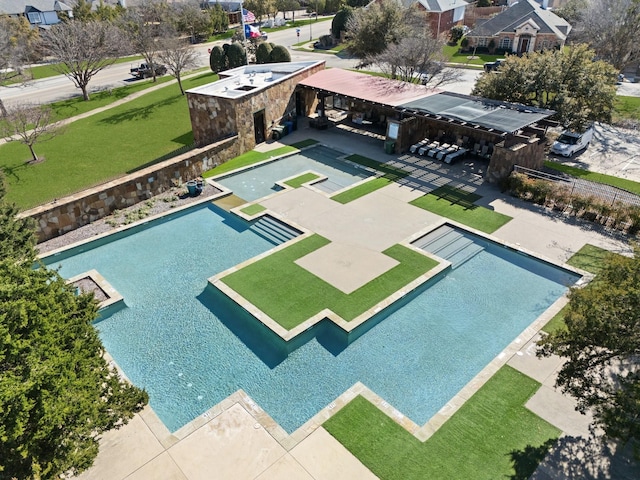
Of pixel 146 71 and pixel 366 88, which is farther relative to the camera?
pixel 146 71

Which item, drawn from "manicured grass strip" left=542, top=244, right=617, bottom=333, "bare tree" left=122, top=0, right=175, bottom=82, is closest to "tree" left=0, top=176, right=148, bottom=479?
"manicured grass strip" left=542, top=244, right=617, bottom=333

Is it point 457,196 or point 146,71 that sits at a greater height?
point 146,71

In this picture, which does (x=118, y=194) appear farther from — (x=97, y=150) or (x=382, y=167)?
(x=382, y=167)

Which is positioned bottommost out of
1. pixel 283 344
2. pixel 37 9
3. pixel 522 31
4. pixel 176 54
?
pixel 283 344

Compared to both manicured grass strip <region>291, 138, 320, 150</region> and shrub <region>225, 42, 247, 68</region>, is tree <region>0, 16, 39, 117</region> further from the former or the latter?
manicured grass strip <region>291, 138, 320, 150</region>

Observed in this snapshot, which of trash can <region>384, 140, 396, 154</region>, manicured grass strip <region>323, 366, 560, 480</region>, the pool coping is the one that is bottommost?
manicured grass strip <region>323, 366, 560, 480</region>

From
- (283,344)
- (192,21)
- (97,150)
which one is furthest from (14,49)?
(283,344)

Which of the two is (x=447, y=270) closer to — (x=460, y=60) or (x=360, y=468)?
(x=360, y=468)
